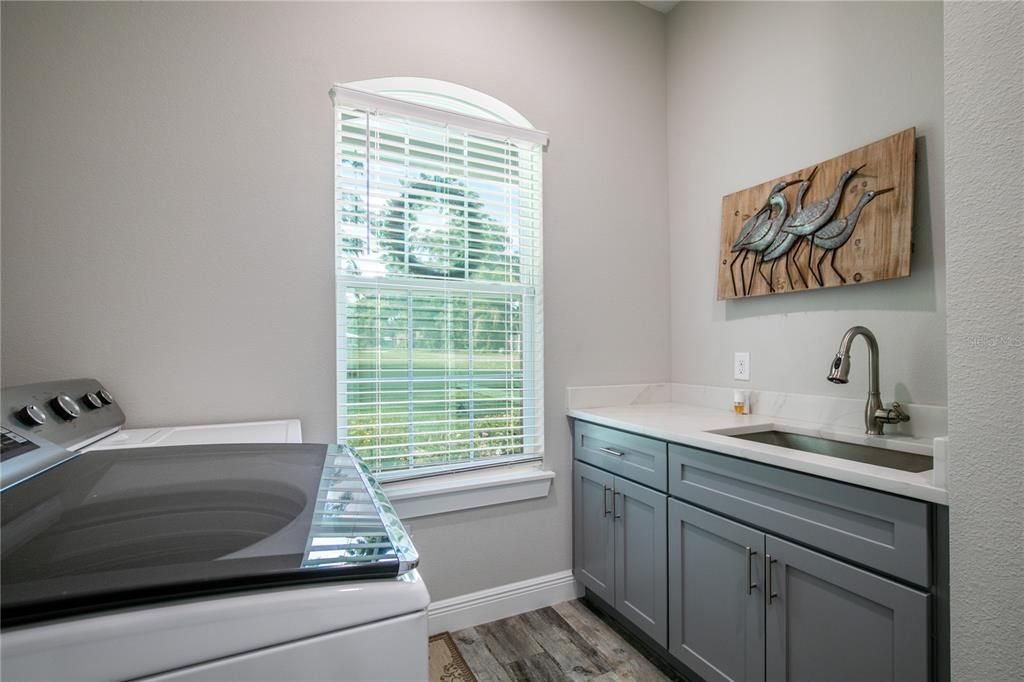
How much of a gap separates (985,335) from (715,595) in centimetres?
106

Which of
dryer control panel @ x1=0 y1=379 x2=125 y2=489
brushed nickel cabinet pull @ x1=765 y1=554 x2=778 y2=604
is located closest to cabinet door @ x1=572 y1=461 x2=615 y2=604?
brushed nickel cabinet pull @ x1=765 y1=554 x2=778 y2=604

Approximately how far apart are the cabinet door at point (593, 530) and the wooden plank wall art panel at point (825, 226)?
102 centimetres

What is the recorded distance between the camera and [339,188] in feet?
6.35

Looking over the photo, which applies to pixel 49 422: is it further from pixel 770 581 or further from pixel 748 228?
pixel 748 228

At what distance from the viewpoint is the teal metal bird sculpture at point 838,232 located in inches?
68.4

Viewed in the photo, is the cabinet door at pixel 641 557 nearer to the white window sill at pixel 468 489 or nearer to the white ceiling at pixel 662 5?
the white window sill at pixel 468 489

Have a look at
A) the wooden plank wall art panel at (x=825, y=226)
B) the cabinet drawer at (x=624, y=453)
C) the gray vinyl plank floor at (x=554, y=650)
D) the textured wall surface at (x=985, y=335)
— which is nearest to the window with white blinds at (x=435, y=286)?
the cabinet drawer at (x=624, y=453)

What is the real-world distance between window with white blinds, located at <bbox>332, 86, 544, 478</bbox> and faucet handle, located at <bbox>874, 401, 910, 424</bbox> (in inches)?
49.5

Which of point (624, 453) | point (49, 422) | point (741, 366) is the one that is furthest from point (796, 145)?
point (49, 422)

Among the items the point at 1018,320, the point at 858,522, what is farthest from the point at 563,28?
the point at 858,522

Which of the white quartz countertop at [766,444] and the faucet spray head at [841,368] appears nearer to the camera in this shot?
the white quartz countertop at [766,444]

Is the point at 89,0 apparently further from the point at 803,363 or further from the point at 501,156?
the point at 803,363

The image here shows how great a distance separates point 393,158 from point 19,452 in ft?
4.96

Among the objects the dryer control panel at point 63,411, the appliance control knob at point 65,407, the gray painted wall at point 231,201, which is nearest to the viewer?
the dryer control panel at point 63,411
